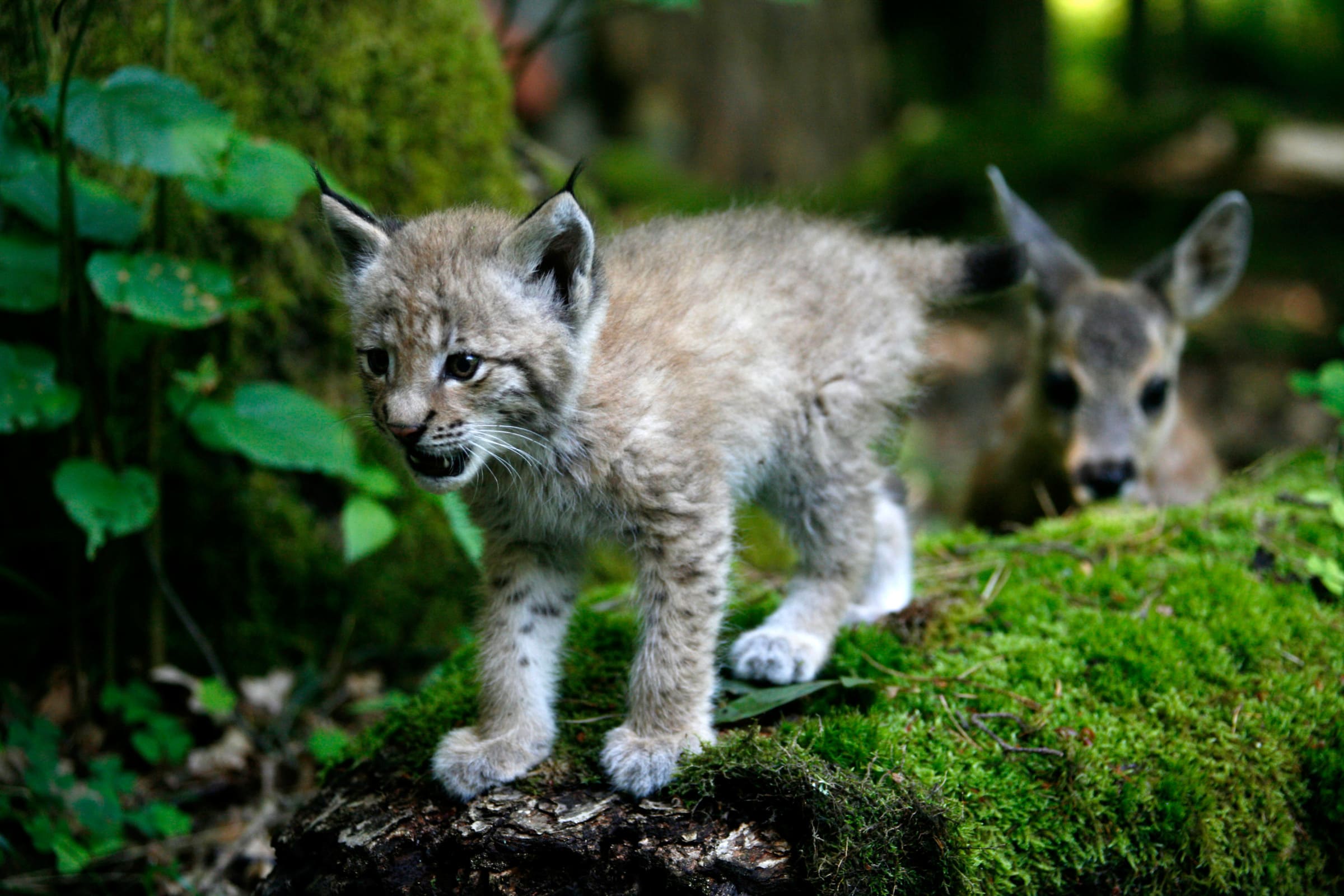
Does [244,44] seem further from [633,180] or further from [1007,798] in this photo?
[633,180]

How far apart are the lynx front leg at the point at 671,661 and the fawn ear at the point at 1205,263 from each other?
4560mm

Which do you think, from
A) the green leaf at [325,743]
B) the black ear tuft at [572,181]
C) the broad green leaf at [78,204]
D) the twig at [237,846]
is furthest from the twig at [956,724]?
the broad green leaf at [78,204]

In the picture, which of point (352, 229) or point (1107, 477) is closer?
point (352, 229)

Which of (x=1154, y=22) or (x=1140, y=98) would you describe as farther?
(x=1154, y=22)

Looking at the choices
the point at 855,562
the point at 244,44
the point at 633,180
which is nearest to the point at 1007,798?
the point at 855,562

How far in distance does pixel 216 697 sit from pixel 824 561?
8.72 ft

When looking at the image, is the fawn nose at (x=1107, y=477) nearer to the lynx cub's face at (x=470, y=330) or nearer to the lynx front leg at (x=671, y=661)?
the lynx front leg at (x=671, y=661)

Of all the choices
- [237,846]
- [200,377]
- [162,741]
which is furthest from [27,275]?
[237,846]

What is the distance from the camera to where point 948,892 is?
114 inches

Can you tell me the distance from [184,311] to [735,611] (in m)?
2.36

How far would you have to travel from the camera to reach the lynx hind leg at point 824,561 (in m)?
3.81

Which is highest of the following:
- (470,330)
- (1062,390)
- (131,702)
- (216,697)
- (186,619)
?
(470,330)

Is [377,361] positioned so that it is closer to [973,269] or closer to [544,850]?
[544,850]

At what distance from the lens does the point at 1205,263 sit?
669 centimetres
